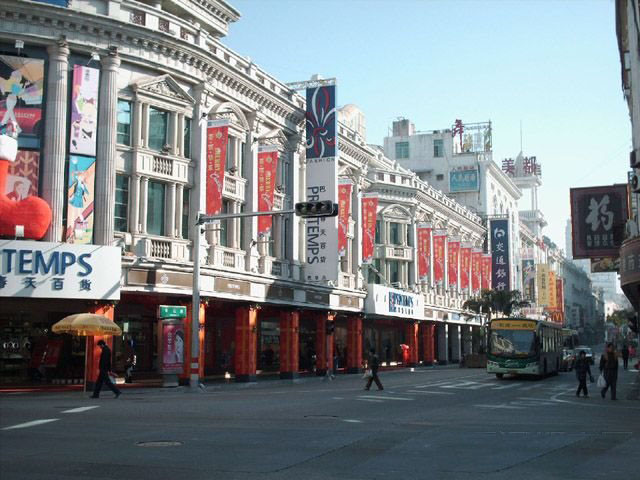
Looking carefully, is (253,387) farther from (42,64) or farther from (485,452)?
(485,452)

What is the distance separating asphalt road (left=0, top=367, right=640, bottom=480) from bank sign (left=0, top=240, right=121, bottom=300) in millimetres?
4844

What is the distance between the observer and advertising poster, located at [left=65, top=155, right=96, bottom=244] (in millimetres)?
29984

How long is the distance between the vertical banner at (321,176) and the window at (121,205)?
12.2m

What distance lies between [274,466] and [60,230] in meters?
20.4

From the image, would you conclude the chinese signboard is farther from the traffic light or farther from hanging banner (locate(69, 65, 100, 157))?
hanging banner (locate(69, 65, 100, 157))

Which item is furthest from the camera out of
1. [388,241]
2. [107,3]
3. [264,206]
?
[388,241]

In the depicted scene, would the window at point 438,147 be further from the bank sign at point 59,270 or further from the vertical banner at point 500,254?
the bank sign at point 59,270

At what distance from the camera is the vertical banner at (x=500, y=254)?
8512 centimetres

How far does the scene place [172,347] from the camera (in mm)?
31500

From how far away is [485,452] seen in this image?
1327 cm

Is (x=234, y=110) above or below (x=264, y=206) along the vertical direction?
above

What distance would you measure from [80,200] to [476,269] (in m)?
51.4

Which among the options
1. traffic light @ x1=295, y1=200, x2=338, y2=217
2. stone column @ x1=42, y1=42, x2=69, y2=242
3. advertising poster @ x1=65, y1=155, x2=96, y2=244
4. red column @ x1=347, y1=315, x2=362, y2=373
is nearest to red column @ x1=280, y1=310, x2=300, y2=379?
red column @ x1=347, y1=315, x2=362, y2=373

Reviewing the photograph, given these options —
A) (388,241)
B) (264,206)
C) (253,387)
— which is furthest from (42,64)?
(388,241)
